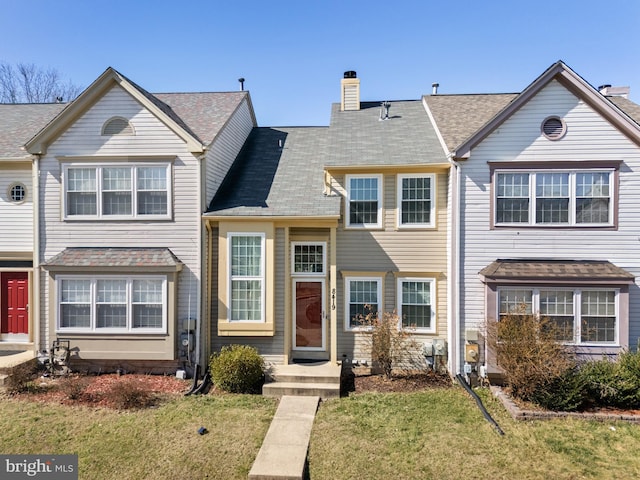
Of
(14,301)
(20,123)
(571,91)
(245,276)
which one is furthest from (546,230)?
(20,123)

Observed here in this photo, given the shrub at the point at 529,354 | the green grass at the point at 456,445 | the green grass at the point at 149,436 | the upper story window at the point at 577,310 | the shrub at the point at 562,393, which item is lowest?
the green grass at the point at 149,436

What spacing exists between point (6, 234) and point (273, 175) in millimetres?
8492

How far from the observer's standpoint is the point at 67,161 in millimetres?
10930

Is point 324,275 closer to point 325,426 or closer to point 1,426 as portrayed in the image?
point 325,426

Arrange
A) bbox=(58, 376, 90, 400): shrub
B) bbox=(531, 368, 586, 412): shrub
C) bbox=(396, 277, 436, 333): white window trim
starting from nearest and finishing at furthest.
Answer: bbox=(531, 368, 586, 412): shrub < bbox=(58, 376, 90, 400): shrub < bbox=(396, 277, 436, 333): white window trim

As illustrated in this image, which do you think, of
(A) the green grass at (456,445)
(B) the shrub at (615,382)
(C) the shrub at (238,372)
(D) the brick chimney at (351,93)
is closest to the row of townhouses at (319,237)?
(B) the shrub at (615,382)

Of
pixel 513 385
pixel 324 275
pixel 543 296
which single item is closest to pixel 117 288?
pixel 324 275

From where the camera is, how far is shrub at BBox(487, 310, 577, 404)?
331 inches

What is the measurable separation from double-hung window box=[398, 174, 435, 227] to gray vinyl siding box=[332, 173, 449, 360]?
7.2 inches

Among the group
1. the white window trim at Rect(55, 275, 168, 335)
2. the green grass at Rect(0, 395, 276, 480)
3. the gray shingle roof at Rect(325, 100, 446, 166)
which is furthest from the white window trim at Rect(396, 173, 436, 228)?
the white window trim at Rect(55, 275, 168, 335)

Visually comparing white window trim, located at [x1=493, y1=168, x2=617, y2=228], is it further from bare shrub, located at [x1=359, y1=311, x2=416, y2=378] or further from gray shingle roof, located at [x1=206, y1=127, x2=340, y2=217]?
→ gray shingle roof, located at [x1=206, y1=127, x2=340, y2=217]

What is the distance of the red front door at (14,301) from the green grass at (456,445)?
9962mm

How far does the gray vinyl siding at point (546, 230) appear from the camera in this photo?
392 inches

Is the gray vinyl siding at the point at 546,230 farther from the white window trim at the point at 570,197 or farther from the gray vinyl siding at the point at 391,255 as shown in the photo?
the gray vinyl siding at the point at 391,255
